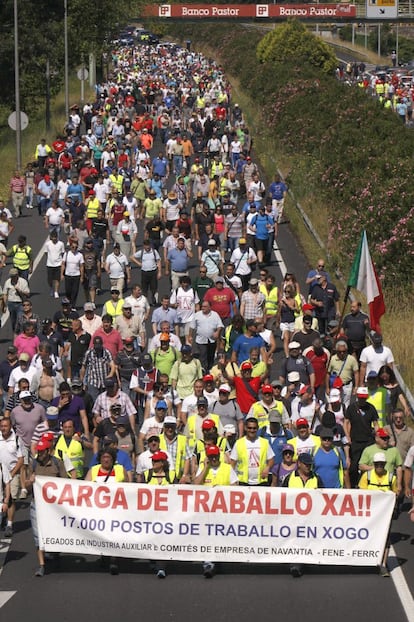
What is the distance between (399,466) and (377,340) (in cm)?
410

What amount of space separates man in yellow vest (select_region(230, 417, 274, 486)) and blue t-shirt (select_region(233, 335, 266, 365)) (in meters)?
4.69

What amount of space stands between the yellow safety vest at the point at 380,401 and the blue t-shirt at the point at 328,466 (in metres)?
2.76

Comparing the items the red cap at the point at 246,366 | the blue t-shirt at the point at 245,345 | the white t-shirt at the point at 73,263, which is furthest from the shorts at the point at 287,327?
the white t-shirt at the point at 73,263

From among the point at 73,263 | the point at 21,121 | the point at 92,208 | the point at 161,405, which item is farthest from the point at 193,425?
the point at 21,121

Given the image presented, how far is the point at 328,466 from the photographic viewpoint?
16734 millimetres

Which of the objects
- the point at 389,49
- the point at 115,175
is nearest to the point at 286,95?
the point at 115,175

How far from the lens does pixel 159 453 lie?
16422 mm

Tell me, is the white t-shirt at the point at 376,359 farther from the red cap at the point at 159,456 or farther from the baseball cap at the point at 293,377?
the red cap at the point at 159,456

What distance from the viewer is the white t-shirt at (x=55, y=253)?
28.3 meters

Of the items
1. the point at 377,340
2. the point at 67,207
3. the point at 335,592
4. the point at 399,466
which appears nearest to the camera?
the point at 335,592

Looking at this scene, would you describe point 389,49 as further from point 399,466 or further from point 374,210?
point 399,466

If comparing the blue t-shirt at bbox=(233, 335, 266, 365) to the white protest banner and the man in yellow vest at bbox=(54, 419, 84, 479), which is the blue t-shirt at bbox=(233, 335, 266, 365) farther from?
the white protest banner

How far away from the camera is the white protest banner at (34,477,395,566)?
16016 millimetres

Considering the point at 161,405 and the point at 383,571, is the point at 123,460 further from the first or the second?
the point at 383,571
